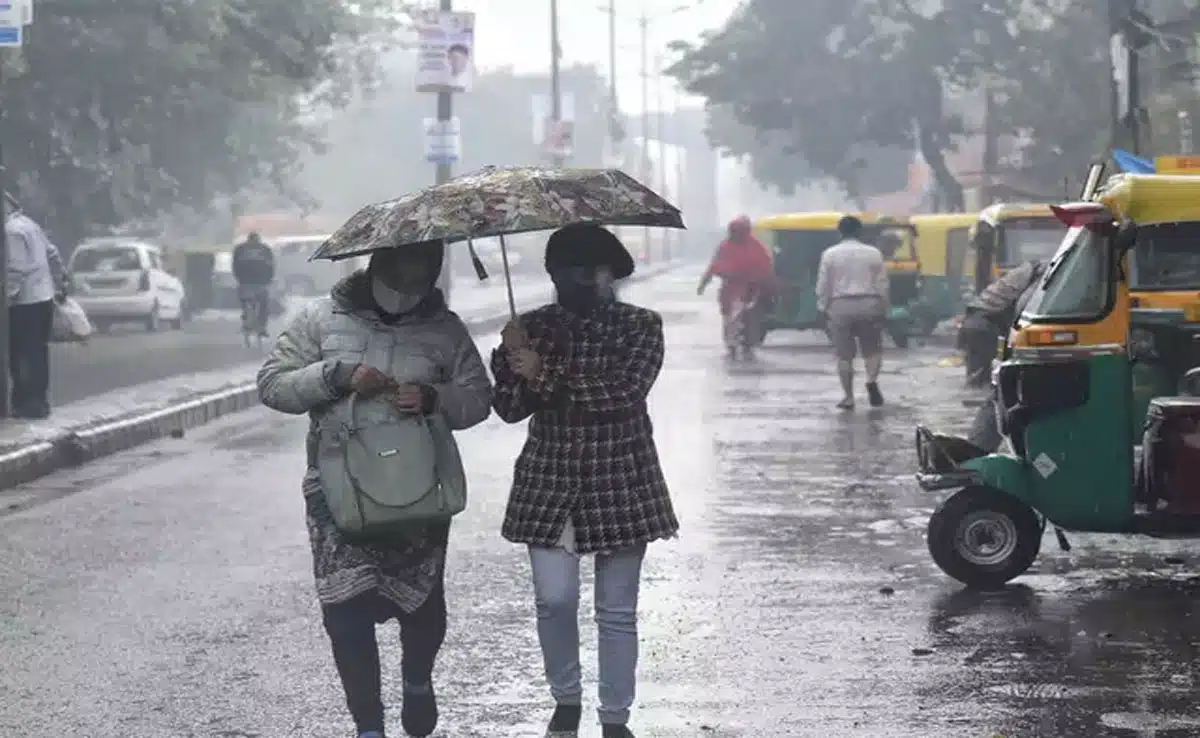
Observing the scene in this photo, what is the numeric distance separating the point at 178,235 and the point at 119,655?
58707 millimetres

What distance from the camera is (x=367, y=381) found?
20.6ft

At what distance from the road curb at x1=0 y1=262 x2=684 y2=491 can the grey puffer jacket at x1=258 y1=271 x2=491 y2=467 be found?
6891 mm

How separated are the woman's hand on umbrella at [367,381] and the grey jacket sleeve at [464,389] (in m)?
0.18

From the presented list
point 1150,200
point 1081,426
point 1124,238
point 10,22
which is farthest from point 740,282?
point 1124,238

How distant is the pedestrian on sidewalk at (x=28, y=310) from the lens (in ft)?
59.1

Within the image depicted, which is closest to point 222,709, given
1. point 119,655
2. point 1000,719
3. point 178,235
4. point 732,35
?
point 119,655

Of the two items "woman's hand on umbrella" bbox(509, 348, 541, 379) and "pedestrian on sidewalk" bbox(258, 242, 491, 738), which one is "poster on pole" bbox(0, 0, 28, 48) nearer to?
"pedestrian on sidewalk" bbox(258, 242, 491, 738)

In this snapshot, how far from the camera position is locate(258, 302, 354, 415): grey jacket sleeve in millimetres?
6340

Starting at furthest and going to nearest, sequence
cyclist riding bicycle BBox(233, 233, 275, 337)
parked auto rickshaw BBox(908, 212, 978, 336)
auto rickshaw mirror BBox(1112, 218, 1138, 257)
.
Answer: parked auto rickshaw BBox(908, 212, 978, 336) → cyclist riding bicycle BBox(233, 233, 275, 337) → auto rickshaw mirror BBox(1112, 218, 1138, 257)

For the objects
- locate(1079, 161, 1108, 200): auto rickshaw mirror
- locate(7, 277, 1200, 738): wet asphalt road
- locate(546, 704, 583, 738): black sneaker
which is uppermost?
locate(1079, 161, 1108, 200): auto rickshaw mirror

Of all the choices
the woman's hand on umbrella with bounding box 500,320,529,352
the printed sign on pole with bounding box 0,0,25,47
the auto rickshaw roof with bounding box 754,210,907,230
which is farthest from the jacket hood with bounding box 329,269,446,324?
the auto rickshaw roof with bounding box 754,210,907,230

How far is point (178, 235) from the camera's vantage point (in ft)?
217

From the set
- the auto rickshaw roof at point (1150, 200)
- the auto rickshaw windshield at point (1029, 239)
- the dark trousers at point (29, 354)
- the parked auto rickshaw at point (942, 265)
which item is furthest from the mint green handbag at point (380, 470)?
the parked auto rickshaw at point (942, 265)

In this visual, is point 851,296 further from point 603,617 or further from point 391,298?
point 391,298
